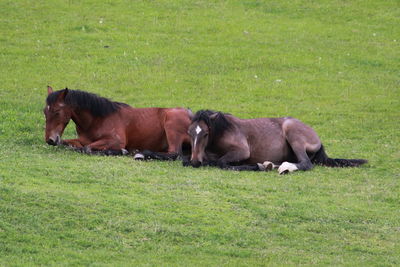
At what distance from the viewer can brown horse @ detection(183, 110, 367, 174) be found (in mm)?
14711

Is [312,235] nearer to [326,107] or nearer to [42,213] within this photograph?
[42,213]

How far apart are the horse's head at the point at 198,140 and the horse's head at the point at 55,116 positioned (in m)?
2.38

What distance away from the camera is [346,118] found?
2036 cm

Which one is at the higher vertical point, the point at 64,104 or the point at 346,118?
the point at 64,104

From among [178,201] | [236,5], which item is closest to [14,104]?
[178,201]

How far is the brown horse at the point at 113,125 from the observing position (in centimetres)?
1509

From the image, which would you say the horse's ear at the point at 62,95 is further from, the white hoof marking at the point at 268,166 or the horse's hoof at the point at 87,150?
the white hoof marking at the point at 268,166

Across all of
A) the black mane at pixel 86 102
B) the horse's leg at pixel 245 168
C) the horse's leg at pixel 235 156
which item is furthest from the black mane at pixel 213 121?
the black mane at pixel 86 102

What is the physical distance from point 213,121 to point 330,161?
2.36 metres

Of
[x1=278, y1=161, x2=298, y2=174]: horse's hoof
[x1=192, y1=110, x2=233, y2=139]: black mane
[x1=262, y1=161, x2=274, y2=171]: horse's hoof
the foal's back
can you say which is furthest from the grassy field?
[x1=192, y1=110, x2=233, y2=139]: black mane

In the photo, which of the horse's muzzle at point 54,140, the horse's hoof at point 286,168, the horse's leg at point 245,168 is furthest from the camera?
the horse's muzzle at point 54,140

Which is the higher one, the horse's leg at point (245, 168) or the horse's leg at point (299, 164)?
the horse's leg at point (299, 164)

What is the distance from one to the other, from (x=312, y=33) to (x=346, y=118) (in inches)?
329

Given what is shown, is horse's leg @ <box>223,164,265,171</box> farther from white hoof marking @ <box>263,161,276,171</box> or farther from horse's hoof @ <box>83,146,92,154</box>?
horse's hoof @ <box>83,146,92,154</box>
